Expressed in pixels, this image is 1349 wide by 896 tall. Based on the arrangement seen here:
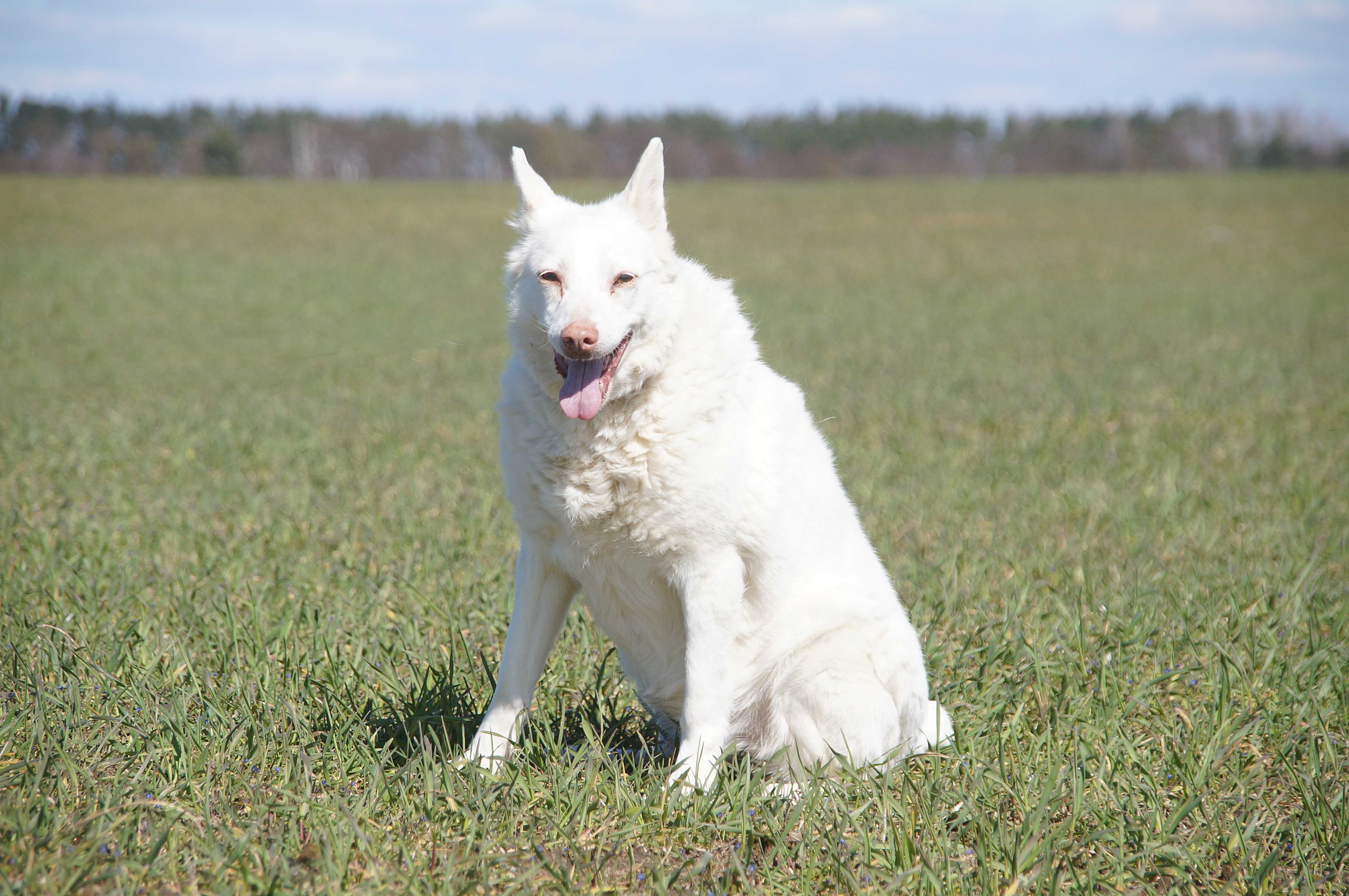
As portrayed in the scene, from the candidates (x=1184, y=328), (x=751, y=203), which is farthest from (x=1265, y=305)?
(x=751, y=203)

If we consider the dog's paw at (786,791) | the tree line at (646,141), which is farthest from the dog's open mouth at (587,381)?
the tree line at (646,141)

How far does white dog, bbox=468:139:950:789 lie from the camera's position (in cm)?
297

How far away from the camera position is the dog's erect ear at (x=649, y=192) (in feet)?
10.1

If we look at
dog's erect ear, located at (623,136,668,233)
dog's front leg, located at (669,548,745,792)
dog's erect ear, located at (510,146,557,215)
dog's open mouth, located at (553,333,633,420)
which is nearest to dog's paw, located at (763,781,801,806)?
dog's front leg, located at (669,548,745,792)

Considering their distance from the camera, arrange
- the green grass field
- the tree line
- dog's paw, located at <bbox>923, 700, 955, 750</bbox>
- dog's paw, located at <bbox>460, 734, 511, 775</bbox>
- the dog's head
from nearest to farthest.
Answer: the green grass field, the dog's head, dog's paw, located at <bbox>460, 734, 511, 775</bbox>, dog's paw, located at <bbox>923, 700, 955, 750</bbox>, the tree line

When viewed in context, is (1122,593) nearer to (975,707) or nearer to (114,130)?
(975,707)

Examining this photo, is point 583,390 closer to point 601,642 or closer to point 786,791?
point 786,791

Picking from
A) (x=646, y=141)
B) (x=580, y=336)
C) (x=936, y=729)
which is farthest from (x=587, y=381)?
(x=646, y=141)

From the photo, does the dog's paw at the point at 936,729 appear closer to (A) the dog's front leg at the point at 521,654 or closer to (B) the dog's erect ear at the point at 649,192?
(A) the dog's front leg at the point at 521,654

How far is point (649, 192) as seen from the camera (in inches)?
123

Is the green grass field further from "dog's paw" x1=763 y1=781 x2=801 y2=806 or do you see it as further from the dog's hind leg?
the dog's hind leg

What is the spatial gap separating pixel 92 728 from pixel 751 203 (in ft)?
131

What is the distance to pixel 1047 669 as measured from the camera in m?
3.84

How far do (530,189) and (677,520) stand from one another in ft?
3.81
